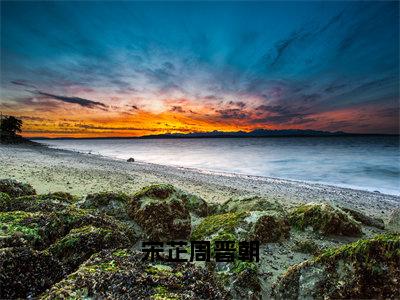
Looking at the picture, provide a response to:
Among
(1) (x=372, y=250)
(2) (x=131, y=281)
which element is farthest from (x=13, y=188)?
(1) (x=372, y=250)

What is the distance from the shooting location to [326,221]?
6738mm

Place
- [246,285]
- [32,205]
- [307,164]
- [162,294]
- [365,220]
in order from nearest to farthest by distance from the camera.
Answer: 1. [162,294]
2. [246,285]
3. [32,205]
4. [365,220]
5. [307,164]

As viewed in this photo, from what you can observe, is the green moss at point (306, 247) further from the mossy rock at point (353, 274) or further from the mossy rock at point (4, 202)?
the mossy rock at point (4, 202)

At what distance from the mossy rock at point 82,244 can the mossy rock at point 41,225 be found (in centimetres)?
40

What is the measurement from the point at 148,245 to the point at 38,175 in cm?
1379

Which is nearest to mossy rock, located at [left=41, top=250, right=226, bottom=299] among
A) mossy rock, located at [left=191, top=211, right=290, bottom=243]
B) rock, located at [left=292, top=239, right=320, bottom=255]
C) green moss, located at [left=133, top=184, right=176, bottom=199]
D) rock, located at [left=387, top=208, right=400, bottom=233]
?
mossy rock, located at [left=191, top=211, right=290, bottom=243]

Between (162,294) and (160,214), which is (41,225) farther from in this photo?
(162,294)

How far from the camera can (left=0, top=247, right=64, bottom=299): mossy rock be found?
10.7ft

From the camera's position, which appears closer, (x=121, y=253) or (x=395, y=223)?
(x=121, y=253)

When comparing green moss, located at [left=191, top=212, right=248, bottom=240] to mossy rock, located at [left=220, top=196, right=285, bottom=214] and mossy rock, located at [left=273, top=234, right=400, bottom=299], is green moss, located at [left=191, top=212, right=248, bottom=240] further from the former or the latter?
mossy rock, located at [left=273, top=234, right=400, bottom=299]

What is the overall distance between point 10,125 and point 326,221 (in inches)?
2908

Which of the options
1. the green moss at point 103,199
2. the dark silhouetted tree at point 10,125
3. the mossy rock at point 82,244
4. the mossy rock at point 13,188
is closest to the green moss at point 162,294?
the mossy rock at point 82,244

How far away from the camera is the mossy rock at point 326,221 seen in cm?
670

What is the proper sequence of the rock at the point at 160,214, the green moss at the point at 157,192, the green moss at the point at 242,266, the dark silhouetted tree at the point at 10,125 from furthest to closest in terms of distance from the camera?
the dark silhouetted tree at the point at 10,125 → the green moss at the point at 157,192 → the rock at the point at 160,214 → the green moss at the point at 242,266
